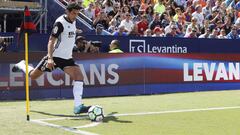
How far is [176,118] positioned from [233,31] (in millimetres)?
12757

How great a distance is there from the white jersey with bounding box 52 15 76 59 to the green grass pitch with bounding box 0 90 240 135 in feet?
4.34

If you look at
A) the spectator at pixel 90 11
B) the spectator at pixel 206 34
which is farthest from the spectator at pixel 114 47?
the spectator at pixel 206 34

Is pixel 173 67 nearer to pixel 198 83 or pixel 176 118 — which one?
pixel 198 83

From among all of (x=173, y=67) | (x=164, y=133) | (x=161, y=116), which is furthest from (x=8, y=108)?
(x=173, y=67)

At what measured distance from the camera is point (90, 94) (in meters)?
15.6

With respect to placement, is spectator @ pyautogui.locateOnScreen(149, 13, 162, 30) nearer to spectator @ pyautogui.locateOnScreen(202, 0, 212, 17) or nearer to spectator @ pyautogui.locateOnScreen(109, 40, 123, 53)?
spectator @ pyautogui.locateOnScreen(202, 0, 212, 17)

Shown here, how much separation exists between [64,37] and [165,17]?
11.9 meters

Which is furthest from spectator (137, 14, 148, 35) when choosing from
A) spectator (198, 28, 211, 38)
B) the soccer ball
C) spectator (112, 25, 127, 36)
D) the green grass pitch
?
the soccer ball

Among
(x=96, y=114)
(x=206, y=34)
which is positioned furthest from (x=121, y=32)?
(x=96, y=114)

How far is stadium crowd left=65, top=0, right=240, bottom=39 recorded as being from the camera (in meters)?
20.5

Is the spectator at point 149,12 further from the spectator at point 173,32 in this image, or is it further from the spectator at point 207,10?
the spectator at point 207,10

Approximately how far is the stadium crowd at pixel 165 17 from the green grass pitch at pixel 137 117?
18.6ft

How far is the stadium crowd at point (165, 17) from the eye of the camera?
20.5 meters

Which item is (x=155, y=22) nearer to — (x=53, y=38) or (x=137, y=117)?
(x=137, y=117)
